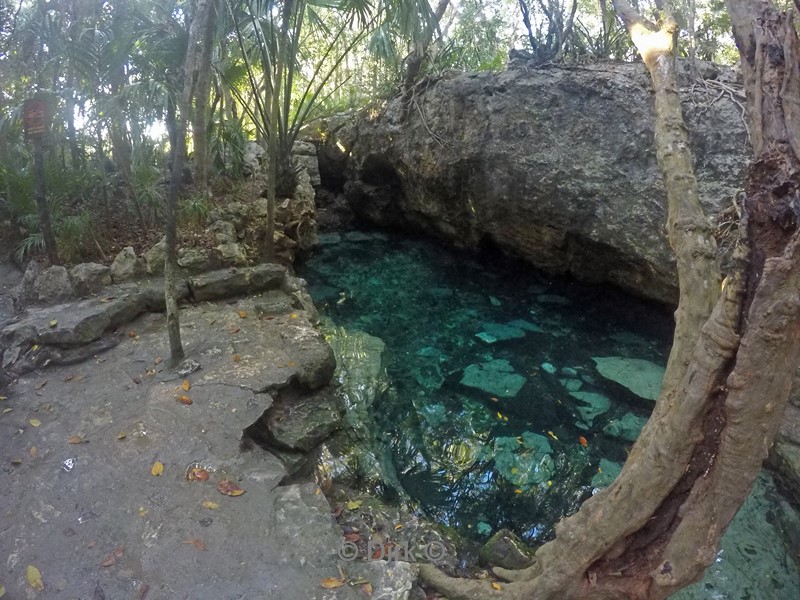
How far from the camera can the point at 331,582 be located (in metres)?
2.69

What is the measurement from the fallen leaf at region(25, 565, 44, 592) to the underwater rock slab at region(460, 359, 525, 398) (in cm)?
373

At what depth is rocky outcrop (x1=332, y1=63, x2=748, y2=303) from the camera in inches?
227

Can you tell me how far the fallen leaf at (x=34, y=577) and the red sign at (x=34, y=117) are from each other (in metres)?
3.68

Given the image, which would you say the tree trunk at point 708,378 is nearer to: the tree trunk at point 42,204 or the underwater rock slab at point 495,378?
the underwater rock slab at point 495,378

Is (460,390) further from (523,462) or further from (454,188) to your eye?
(454,188)

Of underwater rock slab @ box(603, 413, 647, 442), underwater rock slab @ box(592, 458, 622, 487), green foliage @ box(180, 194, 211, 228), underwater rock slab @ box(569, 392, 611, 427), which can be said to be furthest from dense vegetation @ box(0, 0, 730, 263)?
underwater rock slab @ box(592, 458, 622, 487)

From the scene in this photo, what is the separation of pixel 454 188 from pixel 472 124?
0.99m

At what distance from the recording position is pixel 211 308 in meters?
5.50

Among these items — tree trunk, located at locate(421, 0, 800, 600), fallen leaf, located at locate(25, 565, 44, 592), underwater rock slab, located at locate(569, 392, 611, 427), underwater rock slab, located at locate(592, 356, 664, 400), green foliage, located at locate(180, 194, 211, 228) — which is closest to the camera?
tree trunk, located at locate(421, 0, 800, 600)

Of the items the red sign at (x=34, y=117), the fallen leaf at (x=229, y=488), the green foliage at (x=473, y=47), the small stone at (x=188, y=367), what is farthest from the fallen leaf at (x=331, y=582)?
the green foliage at (x=473, y=47)

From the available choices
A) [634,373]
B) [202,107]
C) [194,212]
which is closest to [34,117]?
[194,212]

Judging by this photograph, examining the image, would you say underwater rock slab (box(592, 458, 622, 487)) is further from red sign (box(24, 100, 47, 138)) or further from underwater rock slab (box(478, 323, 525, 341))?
red sign (box(24, 100, 47, 138))

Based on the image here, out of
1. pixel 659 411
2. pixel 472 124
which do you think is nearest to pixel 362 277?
pixel 472 124

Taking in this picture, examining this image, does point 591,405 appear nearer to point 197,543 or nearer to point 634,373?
point 634,373
